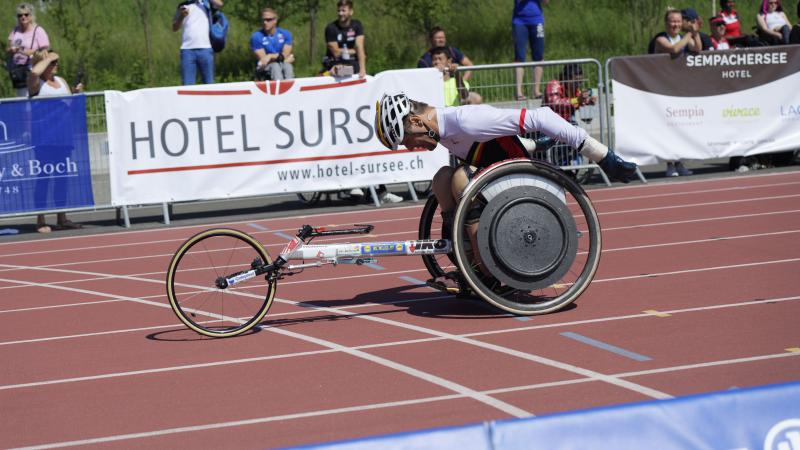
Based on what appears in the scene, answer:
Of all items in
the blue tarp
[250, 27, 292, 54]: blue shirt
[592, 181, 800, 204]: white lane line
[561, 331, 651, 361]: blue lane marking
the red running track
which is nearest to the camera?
the blue tarp

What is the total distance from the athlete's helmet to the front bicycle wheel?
1191 mm

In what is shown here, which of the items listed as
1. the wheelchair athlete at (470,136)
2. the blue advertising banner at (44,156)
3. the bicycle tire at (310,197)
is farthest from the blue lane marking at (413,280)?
the blue advertising banner at (44,156)

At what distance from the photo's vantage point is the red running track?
6051 mm

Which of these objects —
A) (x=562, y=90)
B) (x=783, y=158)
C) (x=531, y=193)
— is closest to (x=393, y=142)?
(x=531, y=193)

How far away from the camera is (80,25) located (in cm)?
2892

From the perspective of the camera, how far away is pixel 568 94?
16.0m

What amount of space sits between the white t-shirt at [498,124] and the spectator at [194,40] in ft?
28.9

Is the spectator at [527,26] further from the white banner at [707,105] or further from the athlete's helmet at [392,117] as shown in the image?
the athlete's helmet at [392,117]

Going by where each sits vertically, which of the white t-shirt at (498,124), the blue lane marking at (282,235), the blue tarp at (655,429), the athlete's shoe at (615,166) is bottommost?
the blue tarp at (655,429)

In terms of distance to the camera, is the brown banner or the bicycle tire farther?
the brown banner

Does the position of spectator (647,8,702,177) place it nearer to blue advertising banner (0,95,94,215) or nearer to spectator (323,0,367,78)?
spectator (323,0,367,78)

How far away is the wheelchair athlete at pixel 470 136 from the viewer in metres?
7.96

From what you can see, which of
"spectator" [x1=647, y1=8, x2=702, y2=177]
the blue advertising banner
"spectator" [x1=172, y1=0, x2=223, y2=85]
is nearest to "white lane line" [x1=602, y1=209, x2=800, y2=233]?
"spectator" [x1=647, y1=8, x2=702, y2=177]

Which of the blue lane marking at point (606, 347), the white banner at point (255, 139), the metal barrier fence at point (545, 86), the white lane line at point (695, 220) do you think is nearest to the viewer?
the blue lane marking at point (606, 347)
